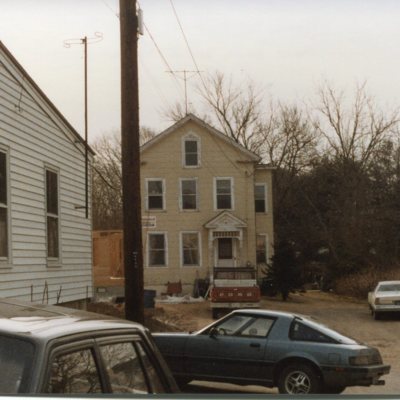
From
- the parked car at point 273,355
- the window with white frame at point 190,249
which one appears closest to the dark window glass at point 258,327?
the parked car at point 273,355

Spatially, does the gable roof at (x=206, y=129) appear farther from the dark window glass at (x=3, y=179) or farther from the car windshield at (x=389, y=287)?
the dark window glass at (x=3, y=179)

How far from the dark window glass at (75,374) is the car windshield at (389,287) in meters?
3.82

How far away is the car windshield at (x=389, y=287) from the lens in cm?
621

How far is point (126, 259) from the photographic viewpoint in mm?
7793

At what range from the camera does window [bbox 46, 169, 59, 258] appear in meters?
12.3

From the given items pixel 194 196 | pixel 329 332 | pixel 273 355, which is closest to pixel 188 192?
pixel 194 196

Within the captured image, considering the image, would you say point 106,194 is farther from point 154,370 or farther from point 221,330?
point 154,370

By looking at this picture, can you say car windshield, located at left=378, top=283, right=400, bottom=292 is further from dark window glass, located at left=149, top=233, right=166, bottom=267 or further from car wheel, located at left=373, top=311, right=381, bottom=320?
dark window glass, located at left=149, top=233, right=166, bottom=267

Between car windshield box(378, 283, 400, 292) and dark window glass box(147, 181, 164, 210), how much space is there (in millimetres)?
4338

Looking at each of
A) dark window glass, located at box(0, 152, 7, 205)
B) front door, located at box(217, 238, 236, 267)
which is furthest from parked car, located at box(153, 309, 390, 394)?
front door, located at box(217, 238, 236, 267)

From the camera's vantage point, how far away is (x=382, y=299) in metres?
7.01

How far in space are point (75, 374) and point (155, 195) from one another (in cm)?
888

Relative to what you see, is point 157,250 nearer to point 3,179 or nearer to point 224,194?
point 224,194

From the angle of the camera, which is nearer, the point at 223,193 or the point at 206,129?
the point at 206,129
